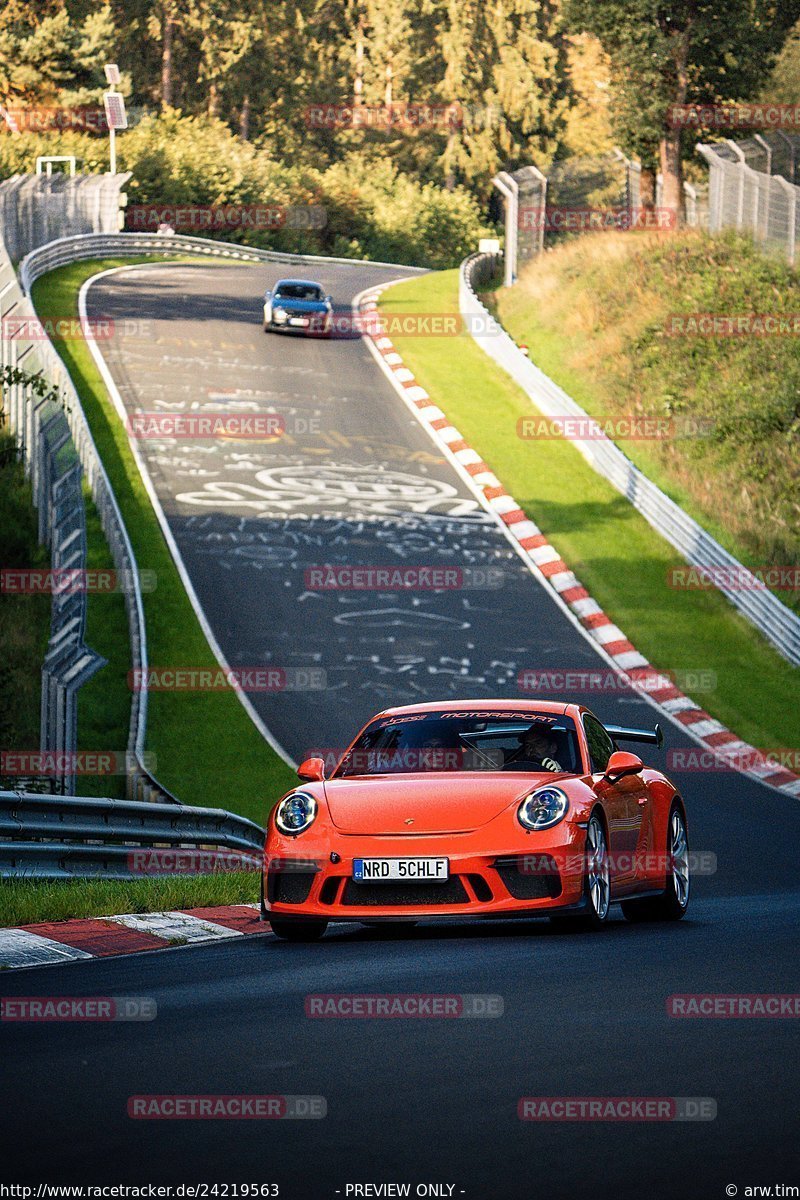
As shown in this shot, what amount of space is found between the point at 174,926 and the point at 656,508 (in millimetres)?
23474

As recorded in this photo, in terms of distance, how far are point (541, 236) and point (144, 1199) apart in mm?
52367

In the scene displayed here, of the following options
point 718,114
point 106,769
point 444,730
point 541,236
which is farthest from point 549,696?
point 718,114

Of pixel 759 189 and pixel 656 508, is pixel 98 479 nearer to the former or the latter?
pixel 656 508

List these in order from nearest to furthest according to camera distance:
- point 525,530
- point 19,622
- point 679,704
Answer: point 679,704, point 19,622, point 525,530

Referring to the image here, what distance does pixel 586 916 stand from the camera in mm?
9883

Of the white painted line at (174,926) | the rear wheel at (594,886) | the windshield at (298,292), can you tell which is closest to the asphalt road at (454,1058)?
the rear wheel at (594,886)

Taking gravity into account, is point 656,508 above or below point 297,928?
below

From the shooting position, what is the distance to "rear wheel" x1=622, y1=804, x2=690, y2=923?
11109 mm

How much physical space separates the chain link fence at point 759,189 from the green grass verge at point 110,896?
34.7 meters

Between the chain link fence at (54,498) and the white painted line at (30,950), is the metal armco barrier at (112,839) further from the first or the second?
the chain link fence at (54,498)

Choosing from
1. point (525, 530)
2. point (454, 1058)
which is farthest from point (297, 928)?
point (525, 530)

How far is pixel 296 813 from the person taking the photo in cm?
1004

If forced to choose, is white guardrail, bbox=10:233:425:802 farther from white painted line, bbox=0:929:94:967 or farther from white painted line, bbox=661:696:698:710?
white painted line, bbox=0:929:94:967

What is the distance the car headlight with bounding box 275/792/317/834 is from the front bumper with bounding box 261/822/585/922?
28cm
